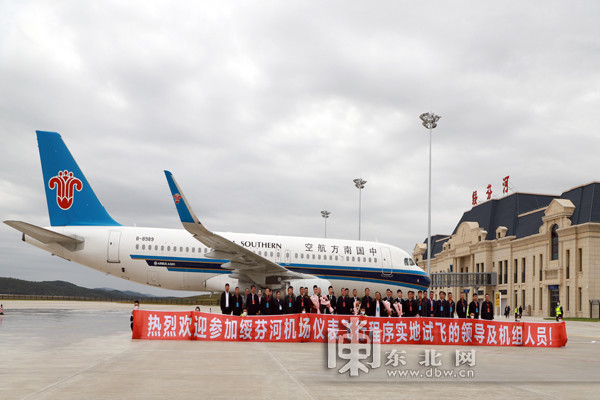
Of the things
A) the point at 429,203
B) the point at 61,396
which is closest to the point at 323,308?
the point at 61,396

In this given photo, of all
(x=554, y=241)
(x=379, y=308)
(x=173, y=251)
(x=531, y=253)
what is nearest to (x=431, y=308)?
(x=379, y=308)

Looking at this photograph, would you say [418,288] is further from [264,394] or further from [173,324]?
[264,394]

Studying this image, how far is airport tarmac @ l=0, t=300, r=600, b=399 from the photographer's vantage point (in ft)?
26.4

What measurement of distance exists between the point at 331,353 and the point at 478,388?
5084 mm

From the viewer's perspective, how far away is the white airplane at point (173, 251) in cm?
2794

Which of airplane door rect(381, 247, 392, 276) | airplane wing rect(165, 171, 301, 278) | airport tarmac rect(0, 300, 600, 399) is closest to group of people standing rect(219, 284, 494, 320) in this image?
airplane wing rect(165, 171, 301, 278)

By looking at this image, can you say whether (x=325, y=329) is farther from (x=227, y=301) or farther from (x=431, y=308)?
(x=431, y=308)

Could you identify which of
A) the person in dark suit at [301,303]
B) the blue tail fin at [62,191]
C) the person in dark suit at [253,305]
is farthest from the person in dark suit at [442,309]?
the blue tail fin at [62,191]

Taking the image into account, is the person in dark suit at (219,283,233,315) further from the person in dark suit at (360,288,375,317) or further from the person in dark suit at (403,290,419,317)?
the person in dark suit at (403,290,419,317)

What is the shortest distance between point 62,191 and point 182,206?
29.2 ft

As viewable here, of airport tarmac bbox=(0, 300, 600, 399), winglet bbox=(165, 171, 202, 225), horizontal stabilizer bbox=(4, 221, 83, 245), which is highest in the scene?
winglet bbox=(165, 171, 202, 225)

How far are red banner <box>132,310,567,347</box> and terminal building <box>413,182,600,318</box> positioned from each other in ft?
164

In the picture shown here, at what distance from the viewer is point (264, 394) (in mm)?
7945

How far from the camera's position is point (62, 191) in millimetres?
29531
